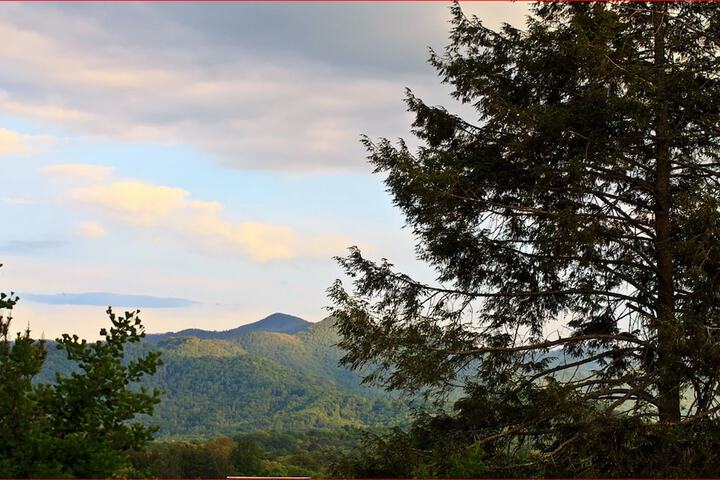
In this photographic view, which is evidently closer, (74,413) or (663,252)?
(74,413)

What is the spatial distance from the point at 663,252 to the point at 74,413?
31.4 feet

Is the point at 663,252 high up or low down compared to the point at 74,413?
up

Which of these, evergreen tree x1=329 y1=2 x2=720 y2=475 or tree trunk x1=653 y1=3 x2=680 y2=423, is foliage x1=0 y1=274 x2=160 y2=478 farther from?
tree trunk x1=653 y1=3 x2=680 y2=423

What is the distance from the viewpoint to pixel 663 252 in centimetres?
1248

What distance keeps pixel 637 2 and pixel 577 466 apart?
782 centimetres

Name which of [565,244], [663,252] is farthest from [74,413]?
[663,252]

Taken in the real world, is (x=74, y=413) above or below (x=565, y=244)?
below

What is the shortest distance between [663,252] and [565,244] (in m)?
1.65

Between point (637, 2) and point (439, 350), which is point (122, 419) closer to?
point (439, 350)

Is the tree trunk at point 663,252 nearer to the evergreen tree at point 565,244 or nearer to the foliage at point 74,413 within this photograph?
the evergreen tree at point 565,244

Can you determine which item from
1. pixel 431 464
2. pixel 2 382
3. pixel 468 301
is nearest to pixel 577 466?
pixel 431 464

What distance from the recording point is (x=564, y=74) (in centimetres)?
1390

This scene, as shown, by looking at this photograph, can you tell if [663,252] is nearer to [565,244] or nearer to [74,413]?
[565,244]

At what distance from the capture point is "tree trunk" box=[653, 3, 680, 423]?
11422mm
